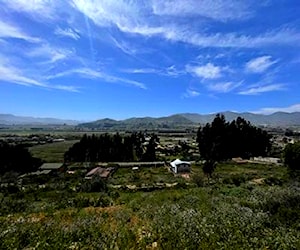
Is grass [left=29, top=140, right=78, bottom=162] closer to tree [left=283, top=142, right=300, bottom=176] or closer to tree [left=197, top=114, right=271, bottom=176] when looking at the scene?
tree [left=197, top=114, right=271, bottom=176]

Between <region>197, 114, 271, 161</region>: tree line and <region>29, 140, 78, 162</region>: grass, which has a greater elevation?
<region>197, 114, 271, 161</region>: tree line

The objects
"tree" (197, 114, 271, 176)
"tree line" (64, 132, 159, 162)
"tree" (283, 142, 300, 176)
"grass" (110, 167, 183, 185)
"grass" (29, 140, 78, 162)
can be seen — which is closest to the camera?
"grass" (110, 167, 183, 185)

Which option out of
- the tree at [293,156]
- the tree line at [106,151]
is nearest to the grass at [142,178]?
the tree at [293,156]

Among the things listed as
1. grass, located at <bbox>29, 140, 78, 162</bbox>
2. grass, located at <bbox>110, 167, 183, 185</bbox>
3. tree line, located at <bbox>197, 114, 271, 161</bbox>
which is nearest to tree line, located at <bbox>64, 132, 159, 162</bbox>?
grass, located at <bbox>29, 140, 78, 162</bbox>

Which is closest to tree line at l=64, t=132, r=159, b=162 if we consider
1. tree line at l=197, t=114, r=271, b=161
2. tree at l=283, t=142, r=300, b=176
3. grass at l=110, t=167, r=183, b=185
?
tree line at l=197, t=114, r=271, b=161

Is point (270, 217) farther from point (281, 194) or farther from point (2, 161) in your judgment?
point (2, 161)

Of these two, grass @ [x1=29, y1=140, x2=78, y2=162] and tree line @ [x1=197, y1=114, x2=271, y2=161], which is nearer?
tree line @ [x1=197, y1=114, x2=271, y2=161]

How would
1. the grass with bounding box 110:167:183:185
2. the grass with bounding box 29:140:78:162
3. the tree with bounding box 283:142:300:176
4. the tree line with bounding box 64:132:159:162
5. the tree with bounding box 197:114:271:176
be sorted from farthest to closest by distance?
1. the grass with bounding box 29:140:78:162
2. the tree line with bounding box 64:132:159:162
3. the tree with bounding box 197:114:271:176
4. the tree with bounding box 283:142:300:176
5. the grass with bounding box 110:167:183:185

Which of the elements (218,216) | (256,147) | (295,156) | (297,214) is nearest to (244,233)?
(218,216)

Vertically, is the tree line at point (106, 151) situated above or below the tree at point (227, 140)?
below

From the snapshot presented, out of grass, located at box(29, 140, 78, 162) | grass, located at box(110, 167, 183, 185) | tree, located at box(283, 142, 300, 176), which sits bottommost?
grass, located at box(29, 140, 78, 162)

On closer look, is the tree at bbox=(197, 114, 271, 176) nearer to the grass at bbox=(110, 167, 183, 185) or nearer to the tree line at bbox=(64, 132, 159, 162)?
the tree line at bbox=(64, 132, 159, 162)

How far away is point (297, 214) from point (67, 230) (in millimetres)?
7779

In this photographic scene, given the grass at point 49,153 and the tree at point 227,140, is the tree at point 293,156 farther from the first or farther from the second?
the grass at point 49,153
